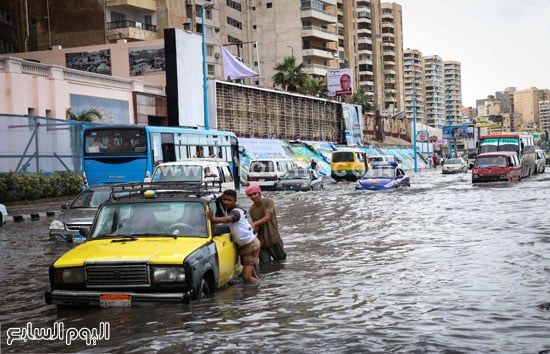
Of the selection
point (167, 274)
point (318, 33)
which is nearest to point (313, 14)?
point (318, 33)

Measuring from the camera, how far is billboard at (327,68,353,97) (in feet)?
282

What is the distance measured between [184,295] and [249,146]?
1996 inches

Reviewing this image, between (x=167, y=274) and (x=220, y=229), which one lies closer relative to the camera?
(x=167, y=274)

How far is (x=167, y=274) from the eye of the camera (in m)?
8.34

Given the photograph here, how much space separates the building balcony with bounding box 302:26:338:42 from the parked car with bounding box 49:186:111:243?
8248cm

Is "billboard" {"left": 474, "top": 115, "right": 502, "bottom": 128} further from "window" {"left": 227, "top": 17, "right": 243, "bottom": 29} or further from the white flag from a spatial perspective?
the white flag

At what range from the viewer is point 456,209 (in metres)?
24.2

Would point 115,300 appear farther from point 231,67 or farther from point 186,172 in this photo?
point 231,67

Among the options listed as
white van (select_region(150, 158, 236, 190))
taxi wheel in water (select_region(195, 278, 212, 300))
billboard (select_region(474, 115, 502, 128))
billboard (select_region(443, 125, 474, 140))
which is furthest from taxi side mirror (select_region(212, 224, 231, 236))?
billboard (select_region(474, 115, 502, 128))

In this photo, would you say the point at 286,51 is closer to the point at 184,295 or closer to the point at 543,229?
the point at 543,229

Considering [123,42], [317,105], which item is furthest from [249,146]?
[317,105]

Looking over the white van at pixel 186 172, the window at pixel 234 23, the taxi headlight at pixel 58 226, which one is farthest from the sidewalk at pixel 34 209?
the window at pixel 234 23

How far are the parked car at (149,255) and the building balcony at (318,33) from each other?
294 ft

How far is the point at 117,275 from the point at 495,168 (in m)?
33.8
